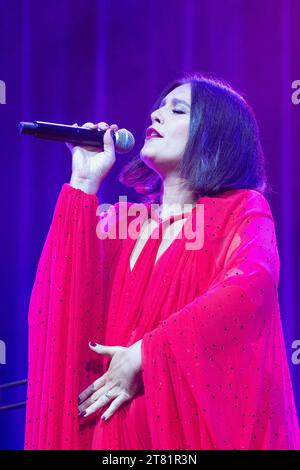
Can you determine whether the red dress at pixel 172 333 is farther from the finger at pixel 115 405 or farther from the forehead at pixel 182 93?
the forehead at pixel 182 93

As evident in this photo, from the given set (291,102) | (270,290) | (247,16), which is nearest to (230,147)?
(270,290)

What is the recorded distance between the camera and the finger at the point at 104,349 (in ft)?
3.88

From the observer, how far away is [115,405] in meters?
1.15

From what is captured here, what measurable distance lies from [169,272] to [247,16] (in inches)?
47.8

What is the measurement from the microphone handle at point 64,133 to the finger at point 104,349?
0.40 metres

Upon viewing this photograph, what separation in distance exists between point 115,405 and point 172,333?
0.55 ft

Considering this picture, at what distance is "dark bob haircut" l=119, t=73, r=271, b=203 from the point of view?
A: 134cm

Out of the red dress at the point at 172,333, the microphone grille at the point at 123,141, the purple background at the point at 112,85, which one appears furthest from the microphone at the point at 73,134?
the purple background at the point at 112,85

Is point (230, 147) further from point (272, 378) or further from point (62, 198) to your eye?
point (272, 378)

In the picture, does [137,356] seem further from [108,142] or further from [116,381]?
[108,142]

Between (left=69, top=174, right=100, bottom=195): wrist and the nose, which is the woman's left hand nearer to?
(left=69, top=174, right=100, bottom=195): wrist

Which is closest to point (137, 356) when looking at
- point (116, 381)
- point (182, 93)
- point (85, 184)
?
point (116, 381)

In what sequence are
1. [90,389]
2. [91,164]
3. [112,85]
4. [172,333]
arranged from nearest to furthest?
[172,333] < [90,389] < [91,164] < [112,85]

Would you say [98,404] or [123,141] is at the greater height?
[123,141]
